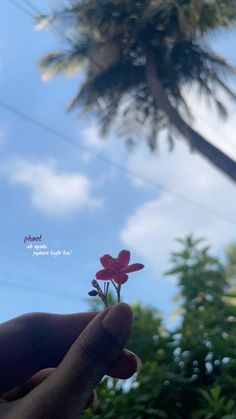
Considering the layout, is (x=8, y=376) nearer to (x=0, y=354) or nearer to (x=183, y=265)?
(x=0, y=354)

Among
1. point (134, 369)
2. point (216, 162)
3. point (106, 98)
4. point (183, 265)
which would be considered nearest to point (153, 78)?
point (106, 98)

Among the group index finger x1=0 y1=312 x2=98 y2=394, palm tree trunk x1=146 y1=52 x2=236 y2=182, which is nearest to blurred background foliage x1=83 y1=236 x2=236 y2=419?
index finger x1=0 y1=312 x2=98 y2=394

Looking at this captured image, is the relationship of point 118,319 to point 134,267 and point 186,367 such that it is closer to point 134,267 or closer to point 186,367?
point 134,267

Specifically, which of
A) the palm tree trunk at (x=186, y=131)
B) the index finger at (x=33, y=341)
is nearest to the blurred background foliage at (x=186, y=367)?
the index finger at (x=33, y=341)

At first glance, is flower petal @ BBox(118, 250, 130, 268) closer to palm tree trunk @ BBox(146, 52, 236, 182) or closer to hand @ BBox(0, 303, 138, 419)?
hand @ BBox(0, 303, 138, 419)

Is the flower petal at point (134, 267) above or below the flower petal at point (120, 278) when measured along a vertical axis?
above

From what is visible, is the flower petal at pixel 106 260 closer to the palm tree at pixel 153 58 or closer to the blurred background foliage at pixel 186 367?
the blurred background foliage at pixel 186 367

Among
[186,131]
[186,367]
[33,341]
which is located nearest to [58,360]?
[33,341]

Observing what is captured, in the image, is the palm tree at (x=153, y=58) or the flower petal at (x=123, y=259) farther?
the palm tree at (x=153, y=58)
